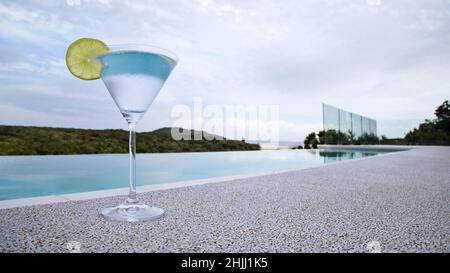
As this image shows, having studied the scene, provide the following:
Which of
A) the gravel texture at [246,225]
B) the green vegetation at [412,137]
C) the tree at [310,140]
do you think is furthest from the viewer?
the tree at [310,140]

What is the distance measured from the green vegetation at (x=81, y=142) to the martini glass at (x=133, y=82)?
12.4 m

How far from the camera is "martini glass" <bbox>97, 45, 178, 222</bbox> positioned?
1330 mm

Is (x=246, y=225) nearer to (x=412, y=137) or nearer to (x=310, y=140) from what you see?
(x=310, y=140)

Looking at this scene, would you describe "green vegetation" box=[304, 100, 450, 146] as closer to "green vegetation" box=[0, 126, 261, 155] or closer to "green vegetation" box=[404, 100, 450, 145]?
"green vegetation" box=[404, 100, 450, 145]

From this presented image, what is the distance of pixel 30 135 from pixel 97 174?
371 inches

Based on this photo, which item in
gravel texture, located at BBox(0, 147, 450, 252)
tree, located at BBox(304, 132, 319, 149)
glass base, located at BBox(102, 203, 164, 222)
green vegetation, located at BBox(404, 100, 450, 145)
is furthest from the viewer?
tree, located at BBox(304, 132, 319, 149)

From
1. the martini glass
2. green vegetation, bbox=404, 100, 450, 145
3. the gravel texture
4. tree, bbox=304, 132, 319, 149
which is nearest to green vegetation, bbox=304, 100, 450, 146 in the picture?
green vegetation, bbox=404, 100, 450, 145

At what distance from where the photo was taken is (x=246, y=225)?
1.25 metres

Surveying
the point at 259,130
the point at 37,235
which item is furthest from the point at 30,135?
the point at 37,235

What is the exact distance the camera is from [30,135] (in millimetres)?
12070

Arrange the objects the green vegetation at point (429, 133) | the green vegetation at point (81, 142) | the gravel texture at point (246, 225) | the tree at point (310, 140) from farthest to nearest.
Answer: the tree at point (310, 140) → the green vegetation at point (429, 133) → the green vegetation at point (81, 142) → the gravel texture at point (246, 225)

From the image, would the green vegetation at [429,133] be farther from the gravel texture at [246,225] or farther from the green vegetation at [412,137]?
the gravel texture at [246,225]

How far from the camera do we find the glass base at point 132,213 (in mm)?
1309

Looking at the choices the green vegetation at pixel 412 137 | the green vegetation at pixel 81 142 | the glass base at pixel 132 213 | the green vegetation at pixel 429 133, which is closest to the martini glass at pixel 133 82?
the glass base at pixel 132 213
